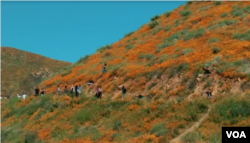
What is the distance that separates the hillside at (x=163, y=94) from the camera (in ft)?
43.1

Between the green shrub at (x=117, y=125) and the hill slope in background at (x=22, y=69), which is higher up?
the hill slope in background at (x=22, y=69)

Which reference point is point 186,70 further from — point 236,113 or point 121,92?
point 236,113

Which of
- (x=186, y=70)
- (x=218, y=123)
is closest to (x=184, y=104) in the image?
(x=218, y=123)

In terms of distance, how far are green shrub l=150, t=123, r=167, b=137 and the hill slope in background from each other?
55.8m

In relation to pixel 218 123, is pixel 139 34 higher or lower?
higher

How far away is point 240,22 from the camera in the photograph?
2383 centimetres

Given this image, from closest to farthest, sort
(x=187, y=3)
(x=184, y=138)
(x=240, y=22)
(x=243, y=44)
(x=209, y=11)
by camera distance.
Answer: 1. (x=184, y=138)
2. (x=243, y=44)
3. (x=240, y=22)
4. (x=209, y=11)
5. (x=187, y=3)

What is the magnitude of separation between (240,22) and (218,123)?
47.3ft

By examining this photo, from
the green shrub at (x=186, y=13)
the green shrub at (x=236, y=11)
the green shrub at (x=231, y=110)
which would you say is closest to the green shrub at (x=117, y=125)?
the green shrub at (x=231, y=110)

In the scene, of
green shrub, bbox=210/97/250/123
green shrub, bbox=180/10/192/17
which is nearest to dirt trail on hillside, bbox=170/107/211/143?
green shrub, bbox=210/97/250/123

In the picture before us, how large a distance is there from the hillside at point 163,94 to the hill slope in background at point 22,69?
4079 centimetres

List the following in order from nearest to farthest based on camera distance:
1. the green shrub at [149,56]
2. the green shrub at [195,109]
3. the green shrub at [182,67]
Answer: the green shrub at [195,109]
the green shrub at [182,67]
the green shrub at [149,56]

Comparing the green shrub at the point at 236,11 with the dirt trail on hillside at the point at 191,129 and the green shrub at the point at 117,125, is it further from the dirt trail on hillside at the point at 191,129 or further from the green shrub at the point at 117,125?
the green shrub at the point at 117,125

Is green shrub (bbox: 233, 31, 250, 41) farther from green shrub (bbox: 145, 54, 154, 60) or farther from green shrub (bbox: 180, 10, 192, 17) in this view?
green shrub (bbox: 180, 10, 192, 17)
